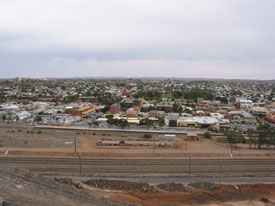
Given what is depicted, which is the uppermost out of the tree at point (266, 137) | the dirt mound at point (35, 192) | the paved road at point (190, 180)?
the dirt mound at point (35, 192)

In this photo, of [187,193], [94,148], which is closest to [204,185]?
[187,193]

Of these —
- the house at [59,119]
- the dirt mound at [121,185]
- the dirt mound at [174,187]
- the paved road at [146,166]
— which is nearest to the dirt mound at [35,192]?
the dirt mound at [121,185]

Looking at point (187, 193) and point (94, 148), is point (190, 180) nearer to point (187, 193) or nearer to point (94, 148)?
point (187, 193)

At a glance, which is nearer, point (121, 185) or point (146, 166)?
point (121, 185)

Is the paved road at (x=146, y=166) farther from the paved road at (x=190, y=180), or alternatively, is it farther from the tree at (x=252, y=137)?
the tree at (x=252, y=137)

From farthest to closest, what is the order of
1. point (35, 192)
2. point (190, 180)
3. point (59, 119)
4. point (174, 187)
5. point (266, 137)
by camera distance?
1. point (59, 119)
2. point (266, 137)
3. point (190, 180)
4. point (174, 187)
5. point (35, 192)

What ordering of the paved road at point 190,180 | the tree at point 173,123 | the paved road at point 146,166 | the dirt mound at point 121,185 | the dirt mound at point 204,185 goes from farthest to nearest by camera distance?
the tree at point 173,123, the paved road at point 146,166, the paved road at point 190,180, the dirt mound at point 204,185, the dirt mound at point 121,185
